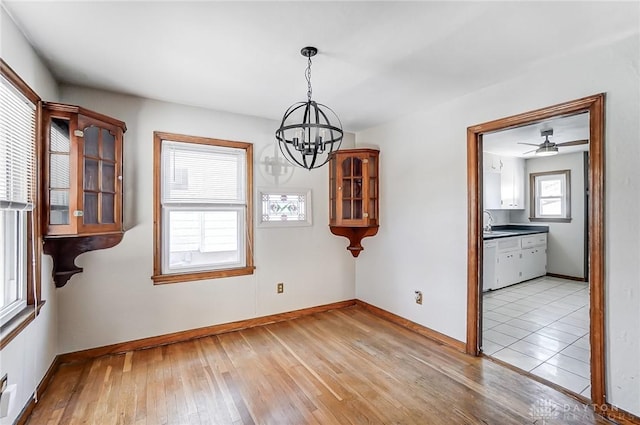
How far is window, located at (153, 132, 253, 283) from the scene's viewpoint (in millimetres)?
3066

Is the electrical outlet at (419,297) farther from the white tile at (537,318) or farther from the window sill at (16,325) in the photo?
the window sill at (16,325)

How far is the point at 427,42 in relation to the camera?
6.48 feet

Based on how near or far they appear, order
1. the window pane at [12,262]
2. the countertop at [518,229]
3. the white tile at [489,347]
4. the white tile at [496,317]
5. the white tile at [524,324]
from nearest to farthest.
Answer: the window pane at [12,262]
the white tile at [489,347]
the white tile at [524,324]
the white tile at [496,317]
the countertop at [518,229]

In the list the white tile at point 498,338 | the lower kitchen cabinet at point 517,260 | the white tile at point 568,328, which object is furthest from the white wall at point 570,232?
the white tile at point 498,338

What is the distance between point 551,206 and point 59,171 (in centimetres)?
748

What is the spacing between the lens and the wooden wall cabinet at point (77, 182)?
2211mm

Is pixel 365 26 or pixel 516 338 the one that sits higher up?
pixel 365 26

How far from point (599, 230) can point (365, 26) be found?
202cm

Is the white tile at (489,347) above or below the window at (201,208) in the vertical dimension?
below

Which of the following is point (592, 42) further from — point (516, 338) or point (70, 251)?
point (70, 251)

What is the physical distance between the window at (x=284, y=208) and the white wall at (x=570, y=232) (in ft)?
16.6

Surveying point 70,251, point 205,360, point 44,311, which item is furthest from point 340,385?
point 70,251

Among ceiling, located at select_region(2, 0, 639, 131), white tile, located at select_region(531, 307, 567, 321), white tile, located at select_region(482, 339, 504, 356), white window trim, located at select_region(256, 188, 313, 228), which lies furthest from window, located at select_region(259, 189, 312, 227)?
white tile, located at select_region(531, 307, 567, 321)

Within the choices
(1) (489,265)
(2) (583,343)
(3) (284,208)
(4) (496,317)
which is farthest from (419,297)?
(1) (489,265)
